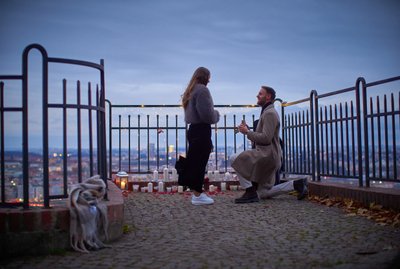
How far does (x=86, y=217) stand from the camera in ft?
14.1

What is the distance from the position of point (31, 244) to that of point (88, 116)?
1.54 metres

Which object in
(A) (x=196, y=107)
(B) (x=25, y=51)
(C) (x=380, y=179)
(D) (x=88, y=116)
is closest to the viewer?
(B) (x=25, y=51)

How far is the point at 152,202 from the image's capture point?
809cm

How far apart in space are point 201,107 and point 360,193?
2815 millimetres

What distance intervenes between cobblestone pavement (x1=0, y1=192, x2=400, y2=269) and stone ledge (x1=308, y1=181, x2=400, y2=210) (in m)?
0.45

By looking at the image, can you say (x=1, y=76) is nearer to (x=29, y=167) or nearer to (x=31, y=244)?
(x=29, y=167)

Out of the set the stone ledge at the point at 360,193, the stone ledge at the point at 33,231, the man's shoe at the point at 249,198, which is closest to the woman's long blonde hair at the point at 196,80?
the man's shoe at the point at 249,198

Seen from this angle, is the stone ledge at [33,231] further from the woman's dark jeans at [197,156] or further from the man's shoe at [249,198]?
the man's shoe at [249,198]

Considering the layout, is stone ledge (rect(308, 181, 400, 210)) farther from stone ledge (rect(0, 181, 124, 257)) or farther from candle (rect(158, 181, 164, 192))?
stone ledge (rect(0, 181, 124, 257))

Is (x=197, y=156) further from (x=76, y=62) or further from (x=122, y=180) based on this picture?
(x=122, y=180)

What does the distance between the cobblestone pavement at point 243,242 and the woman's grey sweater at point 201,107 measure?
151 cm

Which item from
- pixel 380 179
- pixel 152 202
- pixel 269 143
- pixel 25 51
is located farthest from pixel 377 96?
pixel 25 51

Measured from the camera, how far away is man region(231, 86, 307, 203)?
7.81 m

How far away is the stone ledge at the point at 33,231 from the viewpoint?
13.4ft
